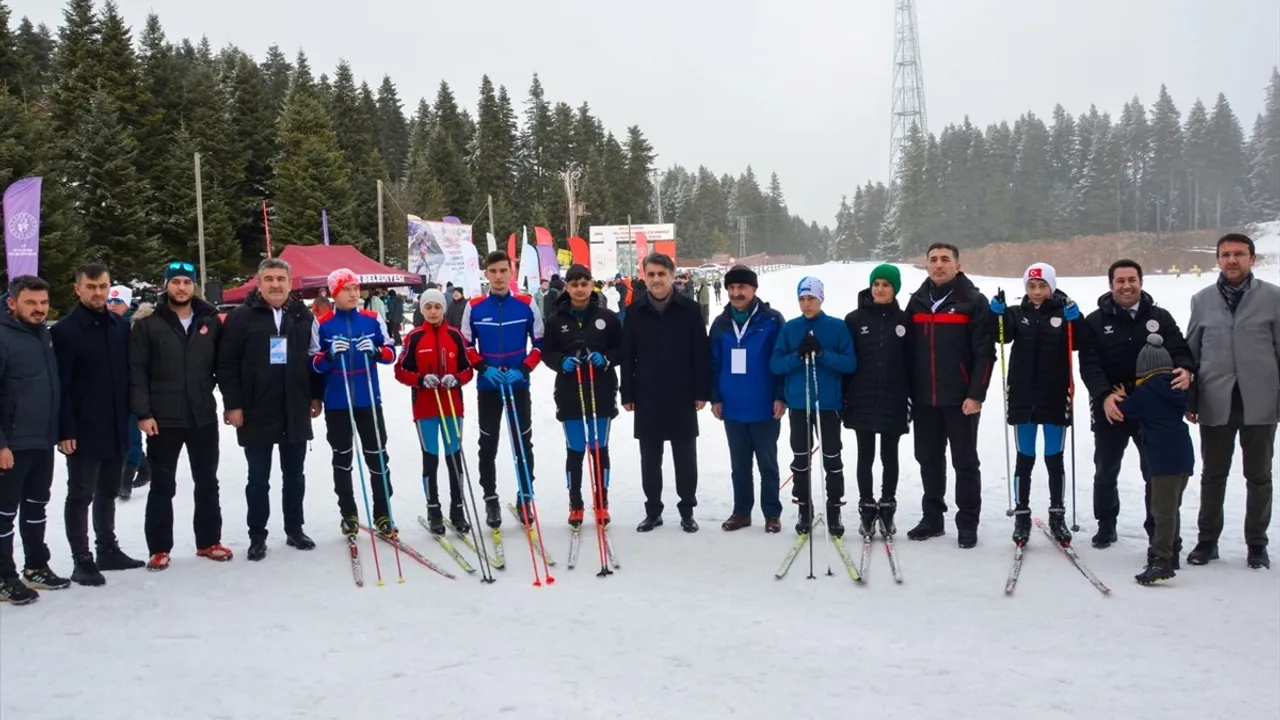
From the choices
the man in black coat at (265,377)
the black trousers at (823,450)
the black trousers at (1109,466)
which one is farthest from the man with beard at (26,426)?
the black trousers at (1109,466)

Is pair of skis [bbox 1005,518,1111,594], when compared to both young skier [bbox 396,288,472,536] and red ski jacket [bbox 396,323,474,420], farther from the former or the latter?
red ski jacket [bbox 396,323,474,420]

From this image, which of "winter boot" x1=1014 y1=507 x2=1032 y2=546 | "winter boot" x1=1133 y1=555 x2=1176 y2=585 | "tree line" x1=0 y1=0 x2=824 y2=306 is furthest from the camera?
"tree line" x1=0 y1=0 x2=824 y2=306

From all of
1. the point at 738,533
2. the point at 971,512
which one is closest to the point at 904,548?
the point at 971,512

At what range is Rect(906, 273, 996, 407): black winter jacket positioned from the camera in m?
5.50

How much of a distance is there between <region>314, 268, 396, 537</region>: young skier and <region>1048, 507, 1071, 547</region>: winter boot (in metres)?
4.44

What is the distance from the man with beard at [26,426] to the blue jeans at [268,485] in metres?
1.09

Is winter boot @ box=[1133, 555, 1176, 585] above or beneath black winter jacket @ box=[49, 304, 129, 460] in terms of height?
beneath

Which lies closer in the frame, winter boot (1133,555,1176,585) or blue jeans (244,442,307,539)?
winter boot (1133,555,1176,585)

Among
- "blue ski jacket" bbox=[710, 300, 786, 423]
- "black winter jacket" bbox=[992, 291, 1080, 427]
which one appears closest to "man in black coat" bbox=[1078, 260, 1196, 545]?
"black winter jacket" bbox=[992, 291, 1080, 427]

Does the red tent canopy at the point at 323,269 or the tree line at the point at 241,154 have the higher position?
the tree line at the point at 241,154

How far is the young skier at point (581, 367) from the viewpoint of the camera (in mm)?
5902

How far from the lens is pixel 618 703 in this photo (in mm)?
3367

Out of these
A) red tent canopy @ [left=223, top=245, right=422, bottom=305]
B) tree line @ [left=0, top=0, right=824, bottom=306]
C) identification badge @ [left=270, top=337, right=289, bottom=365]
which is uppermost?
tree line @ [left=0, top=0, right=824, bottom=306]

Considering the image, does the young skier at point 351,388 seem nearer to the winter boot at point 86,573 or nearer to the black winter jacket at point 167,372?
the black winter jacket at point 167,372
